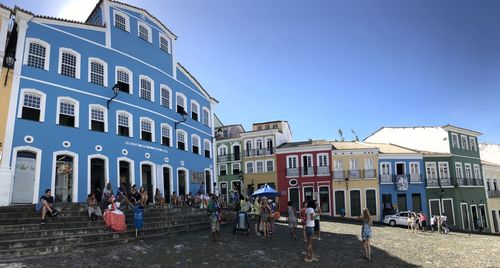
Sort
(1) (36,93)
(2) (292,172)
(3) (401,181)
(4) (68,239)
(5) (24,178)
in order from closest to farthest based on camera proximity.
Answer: (4) (68,239) < (5) (24,178) < (1) (36,93) < (3) (401,181) < (2) (292,172)

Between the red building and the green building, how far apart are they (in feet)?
33.0

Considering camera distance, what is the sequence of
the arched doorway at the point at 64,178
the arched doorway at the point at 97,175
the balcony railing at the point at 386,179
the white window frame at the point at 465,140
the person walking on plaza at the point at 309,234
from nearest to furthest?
the person walking on plaza at the point at 309,234 → the arched doorway at the point at 64,178 → the arched doorway at the point at 97,175 → the balcony railing at the point at 386,179 → the white window frame at the point at 465,140

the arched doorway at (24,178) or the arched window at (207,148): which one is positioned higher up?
the arched window at (207,148)

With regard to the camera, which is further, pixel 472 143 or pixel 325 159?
pixel 472 143

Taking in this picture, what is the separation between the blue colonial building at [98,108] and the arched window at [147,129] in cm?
6

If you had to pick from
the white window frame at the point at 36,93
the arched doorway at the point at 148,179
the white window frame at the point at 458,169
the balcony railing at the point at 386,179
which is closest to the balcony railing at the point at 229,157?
the balcony railing at the point at 386,179

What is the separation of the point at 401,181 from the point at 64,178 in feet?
105

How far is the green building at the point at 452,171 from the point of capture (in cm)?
4131

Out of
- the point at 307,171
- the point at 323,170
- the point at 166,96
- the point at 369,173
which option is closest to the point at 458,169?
the point at 369,173

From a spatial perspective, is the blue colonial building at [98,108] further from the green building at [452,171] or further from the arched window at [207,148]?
the green building at [452,171]

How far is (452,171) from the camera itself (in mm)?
42438

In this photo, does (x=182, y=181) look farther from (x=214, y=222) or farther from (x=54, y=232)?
(x=54, y=232)

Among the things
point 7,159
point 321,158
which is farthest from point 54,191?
point 321,158

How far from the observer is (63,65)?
20.3 metres
